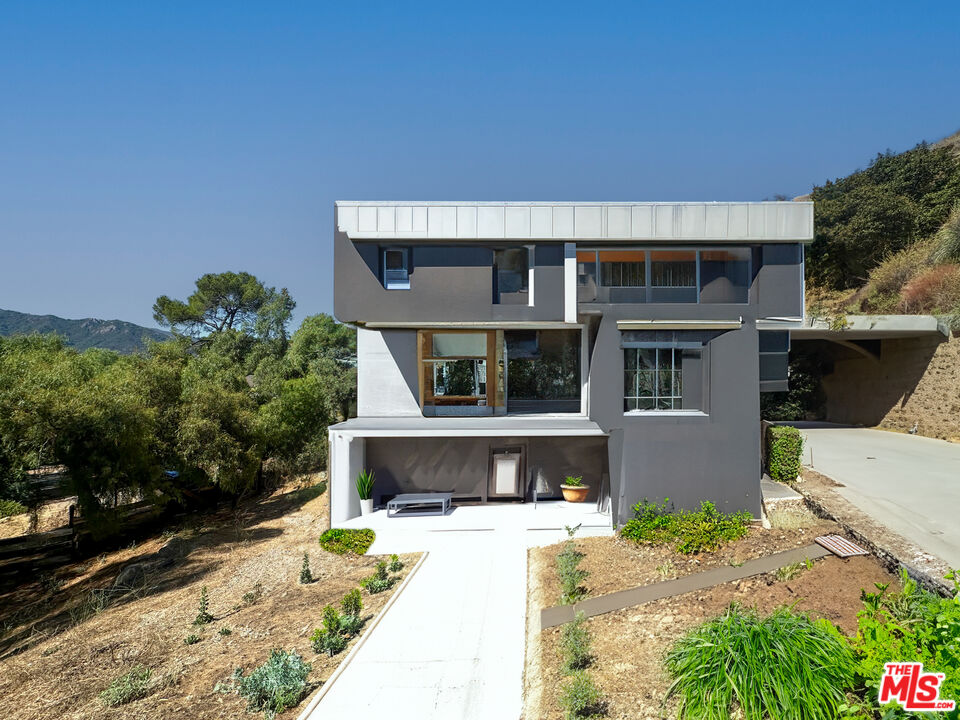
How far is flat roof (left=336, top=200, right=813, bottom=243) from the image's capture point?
35.0 feet

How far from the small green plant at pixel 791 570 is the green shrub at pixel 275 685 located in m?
6.53

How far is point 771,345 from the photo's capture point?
10.9m

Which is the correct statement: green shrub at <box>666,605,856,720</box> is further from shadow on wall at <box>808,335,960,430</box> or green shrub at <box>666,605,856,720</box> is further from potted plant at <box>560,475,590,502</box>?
shadow on wall at <box>808,335,960,430</box>

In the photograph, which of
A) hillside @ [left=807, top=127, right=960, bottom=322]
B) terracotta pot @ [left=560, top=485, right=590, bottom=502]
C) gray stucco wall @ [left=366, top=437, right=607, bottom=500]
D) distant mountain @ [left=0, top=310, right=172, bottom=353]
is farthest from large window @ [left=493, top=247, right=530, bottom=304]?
distant mountain @ [left=0, top=310, right=172, bottom=353]

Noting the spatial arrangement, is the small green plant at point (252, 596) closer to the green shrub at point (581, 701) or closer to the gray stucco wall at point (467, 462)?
the gray stucco wall at point (467, 462)

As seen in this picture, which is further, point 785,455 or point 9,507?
point 785,455

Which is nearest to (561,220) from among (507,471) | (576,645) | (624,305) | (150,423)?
(624,305)

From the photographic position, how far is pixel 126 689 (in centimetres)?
586

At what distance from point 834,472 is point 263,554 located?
1435 cm

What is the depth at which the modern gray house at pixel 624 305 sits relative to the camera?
34.1ft

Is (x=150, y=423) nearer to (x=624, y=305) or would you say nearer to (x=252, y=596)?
(x=252, y=596)

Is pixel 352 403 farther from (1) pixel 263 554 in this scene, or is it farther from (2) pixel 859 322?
(2) pixel 859 322

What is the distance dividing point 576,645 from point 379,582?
3974mm

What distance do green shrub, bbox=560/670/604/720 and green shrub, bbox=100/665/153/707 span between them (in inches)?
199
